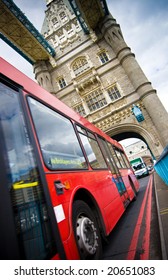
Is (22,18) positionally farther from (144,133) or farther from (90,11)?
(144,133)

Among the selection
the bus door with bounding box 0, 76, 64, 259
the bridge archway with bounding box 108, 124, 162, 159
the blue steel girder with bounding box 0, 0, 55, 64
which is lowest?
the bus door with bounding box 0, 76, 64, 259

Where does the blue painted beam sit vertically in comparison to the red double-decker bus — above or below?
above

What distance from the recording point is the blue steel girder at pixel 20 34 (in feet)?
50.2

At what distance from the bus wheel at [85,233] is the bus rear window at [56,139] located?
0.62 metres

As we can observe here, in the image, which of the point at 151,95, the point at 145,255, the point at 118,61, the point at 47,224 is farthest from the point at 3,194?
the point at 118,61

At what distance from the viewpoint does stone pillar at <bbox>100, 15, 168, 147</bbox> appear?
15.6m

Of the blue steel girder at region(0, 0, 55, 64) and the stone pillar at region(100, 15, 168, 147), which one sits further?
the stone pillar at region(100, 15, 168, 147)

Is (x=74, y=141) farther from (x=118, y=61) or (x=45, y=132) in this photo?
(x=118, y=61)

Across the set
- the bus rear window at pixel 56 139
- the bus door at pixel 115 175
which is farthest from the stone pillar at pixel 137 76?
the bus rear window at pixel 56 139

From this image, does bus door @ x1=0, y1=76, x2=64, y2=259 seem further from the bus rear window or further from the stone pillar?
the stone pillar

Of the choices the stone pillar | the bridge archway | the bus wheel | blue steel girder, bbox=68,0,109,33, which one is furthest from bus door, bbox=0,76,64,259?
blue steel girder, bbox=68,0,109,33

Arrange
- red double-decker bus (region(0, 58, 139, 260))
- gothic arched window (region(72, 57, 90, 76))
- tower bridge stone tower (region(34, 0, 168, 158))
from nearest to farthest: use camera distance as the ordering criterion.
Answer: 1. red double-decker bus (region(0, 58, 139, 260))
2. tower bridge stone tower (region(34, 0, 168, 158))
3. gothic arched window (region(72, 57, 90, 76))

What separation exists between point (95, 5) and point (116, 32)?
320cm

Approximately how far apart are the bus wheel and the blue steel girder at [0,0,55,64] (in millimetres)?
17795
